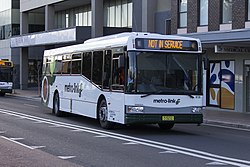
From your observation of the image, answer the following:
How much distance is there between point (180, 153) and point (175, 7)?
61.9 ft

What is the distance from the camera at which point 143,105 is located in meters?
14.4

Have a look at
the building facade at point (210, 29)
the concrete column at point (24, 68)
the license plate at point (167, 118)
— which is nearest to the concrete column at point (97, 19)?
the building facade at point (210, 29)

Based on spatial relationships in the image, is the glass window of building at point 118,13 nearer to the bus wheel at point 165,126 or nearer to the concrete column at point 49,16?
the concrete column at point 49,16

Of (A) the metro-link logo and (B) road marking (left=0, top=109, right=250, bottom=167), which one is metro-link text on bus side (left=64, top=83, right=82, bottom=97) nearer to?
(B) road marking (left=0, top=109, right=250, bottom=167)

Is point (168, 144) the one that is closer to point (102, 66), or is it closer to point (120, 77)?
point (120, 77)

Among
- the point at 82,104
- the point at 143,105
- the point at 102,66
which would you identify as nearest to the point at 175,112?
the point at 143,105


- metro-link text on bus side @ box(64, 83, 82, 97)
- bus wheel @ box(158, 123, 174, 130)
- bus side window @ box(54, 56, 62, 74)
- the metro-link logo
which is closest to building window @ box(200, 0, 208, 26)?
bus side window @ box(54, 56, 62, 74)

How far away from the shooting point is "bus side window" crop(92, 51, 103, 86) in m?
16.4

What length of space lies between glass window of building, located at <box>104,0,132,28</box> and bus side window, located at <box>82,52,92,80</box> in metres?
22.8

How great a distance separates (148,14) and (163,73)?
64.0 feet

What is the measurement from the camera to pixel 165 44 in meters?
14.8

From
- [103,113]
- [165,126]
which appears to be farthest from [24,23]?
[165,126]

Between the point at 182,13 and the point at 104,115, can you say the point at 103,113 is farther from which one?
the point at 182,13

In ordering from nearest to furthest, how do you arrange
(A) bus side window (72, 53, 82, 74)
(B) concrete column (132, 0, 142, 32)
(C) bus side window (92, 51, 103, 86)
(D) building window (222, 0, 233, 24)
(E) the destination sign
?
(E) the destination sign
(C) bus side window (92, 51, 103, 86)
(A) bus side window (72, 53, 82, 74)
(D) building window (222, 0, 233, 24)
(B) concrete column (132, 0, 142, 32)
